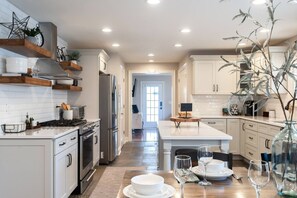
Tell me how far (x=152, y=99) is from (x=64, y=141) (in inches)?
356

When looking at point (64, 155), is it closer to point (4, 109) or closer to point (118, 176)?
point (4, 109)

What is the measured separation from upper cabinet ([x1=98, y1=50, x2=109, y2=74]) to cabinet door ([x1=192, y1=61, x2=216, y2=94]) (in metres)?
2.07

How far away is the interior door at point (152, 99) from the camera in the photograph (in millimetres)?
11977

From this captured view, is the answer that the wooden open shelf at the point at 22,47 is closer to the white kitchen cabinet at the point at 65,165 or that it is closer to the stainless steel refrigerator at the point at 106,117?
the white kitchen cabinet at the point at 65,165

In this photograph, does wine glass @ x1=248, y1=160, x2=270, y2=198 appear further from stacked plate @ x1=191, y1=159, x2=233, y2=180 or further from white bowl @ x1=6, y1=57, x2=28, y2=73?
white bowl @ x1=6, y1=57, x2=28, y2=73

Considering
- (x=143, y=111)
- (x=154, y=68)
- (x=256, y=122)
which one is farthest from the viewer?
(x=143, y=111)

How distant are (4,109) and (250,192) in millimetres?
2758

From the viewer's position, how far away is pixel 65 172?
3135mm

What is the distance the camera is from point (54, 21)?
3.75 m

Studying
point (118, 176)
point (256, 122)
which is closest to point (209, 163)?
point (118, 176)

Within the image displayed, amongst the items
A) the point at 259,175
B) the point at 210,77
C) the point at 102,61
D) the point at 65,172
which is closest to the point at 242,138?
the point at 210,77

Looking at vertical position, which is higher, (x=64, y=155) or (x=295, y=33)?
(x=295, y=33)

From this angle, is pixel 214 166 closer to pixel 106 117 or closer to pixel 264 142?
pixel 264 142

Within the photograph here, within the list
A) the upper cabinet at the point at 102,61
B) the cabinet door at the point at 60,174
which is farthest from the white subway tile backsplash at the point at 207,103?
the cabinet door at the point at 60,174
